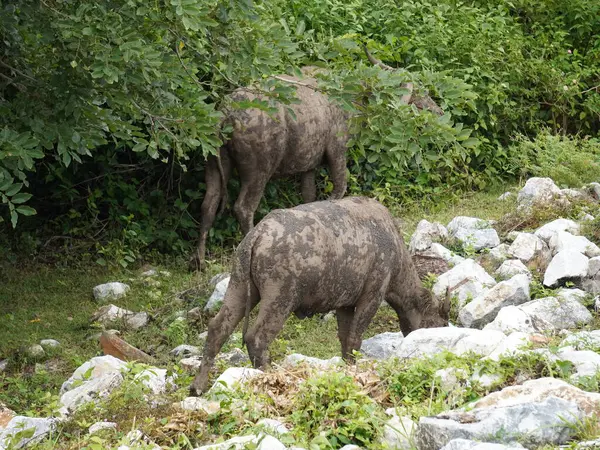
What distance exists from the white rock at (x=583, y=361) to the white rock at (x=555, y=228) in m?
4.29

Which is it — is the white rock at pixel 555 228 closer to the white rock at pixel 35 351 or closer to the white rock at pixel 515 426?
the white rock at pixel 35 351

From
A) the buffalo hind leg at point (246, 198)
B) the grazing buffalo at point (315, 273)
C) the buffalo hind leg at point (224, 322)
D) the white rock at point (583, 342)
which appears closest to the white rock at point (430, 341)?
the white rock at point (583, 342)

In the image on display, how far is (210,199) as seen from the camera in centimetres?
1135

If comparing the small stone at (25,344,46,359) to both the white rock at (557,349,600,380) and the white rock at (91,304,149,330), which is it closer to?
the white rock at (91,304,149,330)

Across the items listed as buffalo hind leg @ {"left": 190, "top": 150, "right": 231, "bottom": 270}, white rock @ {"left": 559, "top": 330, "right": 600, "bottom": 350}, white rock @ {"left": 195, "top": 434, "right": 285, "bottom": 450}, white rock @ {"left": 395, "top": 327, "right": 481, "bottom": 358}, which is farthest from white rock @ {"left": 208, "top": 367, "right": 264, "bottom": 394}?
buffalo hind leg @ {"left": 190, "top": 150, "right": 231, "bottom": 270}

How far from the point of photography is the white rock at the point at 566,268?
9.52m

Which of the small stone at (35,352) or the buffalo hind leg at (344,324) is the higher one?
the buffalo hind leg at (344,324)

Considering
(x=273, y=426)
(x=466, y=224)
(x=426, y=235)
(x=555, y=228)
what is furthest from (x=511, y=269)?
(x=273, y=426)

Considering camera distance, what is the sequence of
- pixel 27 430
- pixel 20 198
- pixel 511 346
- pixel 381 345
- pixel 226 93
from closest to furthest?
pixel 27 430
pixel 511 346
pixel 20 198
pixel 381 345
pixel 226 93

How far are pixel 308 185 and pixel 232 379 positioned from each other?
5592mm

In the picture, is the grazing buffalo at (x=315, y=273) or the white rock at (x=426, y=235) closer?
the grazing buffalo at (x=315, y=273)

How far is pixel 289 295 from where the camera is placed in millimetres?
7512

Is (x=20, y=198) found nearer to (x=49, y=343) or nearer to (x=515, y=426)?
(x=49, y=343)

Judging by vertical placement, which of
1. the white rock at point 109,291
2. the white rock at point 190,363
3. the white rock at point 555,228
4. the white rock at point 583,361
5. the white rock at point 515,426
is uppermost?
the white rock at point 515,426
